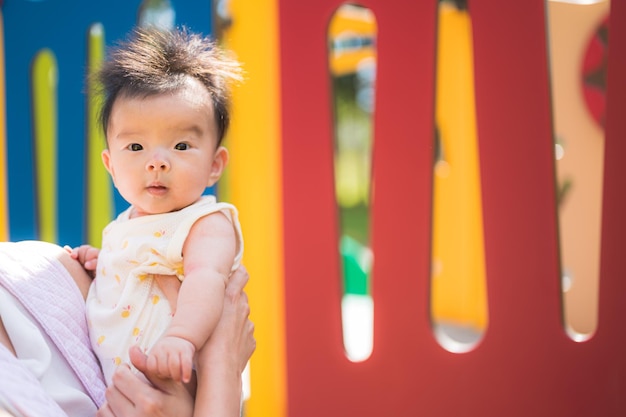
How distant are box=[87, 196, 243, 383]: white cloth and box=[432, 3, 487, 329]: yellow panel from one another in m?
3.03

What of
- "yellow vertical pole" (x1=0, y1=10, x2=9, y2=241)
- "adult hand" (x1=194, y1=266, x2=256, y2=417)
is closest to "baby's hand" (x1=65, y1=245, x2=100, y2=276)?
"adult hand" (x1=194, y1=266, x2=256, y2=417)

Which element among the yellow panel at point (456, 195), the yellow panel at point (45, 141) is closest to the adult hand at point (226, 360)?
the yellow panel at point (45, 141)

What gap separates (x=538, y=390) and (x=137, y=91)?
1.51 metres

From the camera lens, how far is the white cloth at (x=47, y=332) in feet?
3.65

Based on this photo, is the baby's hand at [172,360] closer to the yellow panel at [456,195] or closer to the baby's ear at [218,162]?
the baby's ear at [218,162]

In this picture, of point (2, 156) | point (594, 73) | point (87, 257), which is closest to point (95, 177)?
point (2, 156)

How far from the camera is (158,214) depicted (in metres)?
1.29

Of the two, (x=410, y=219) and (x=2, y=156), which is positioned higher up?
(x=2, y=156)

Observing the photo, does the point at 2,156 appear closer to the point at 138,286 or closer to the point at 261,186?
the point at 261,186

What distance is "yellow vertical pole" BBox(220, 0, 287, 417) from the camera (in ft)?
7.96

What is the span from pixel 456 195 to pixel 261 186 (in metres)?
3.21

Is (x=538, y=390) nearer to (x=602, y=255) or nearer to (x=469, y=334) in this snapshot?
(x=602, y=255)

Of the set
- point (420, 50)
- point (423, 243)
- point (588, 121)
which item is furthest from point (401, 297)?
point (588, 121)

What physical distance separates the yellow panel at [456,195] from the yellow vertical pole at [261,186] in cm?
189
